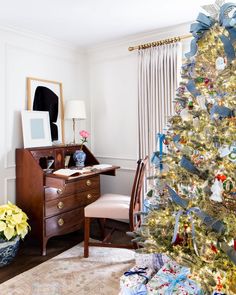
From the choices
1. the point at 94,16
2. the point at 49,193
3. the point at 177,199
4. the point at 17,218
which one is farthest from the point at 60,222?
the point at 94,16

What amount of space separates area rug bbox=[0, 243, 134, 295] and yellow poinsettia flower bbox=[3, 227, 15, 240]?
374 millimetres

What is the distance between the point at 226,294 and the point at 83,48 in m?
3.55

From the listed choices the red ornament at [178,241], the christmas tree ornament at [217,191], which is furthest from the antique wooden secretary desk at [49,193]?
the christmas tree ornament at [217,191]

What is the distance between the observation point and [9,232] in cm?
253

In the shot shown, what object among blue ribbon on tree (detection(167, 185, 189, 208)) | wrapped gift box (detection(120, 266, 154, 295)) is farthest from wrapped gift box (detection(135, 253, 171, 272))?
blue ribbon on tree (detection(167, 185, 189, 208))

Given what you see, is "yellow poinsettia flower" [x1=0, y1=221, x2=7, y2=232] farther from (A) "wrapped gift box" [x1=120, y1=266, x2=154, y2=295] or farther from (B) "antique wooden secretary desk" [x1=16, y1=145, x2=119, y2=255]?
(A) "wrapped gift box" [x1=120, y1=266, x2=154, y2=295]

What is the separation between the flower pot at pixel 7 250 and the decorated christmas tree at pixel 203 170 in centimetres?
157

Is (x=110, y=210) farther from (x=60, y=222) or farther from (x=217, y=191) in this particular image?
(x=217, y=191)

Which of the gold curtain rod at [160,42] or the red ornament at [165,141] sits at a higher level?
the gold curtain rod at [160,42]

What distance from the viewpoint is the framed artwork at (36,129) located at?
309cm

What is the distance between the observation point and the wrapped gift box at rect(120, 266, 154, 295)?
5.02ft

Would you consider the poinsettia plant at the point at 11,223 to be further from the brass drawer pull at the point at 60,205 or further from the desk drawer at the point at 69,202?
the brass drawer pull at the point at 60,205

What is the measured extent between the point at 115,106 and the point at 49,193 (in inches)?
63.6

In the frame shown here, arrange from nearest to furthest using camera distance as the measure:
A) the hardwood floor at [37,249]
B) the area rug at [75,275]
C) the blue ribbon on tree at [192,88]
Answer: the blue ribbon on tree at [192,88] → the area rug at [75,275] → the hardwood floor at [37,249]
